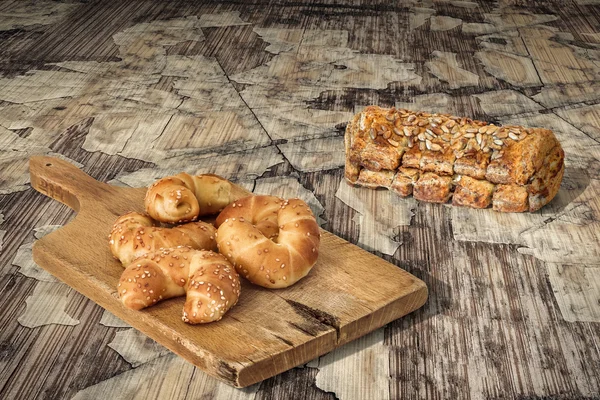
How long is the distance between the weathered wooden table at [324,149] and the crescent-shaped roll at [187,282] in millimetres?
119

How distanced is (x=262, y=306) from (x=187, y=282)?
150 mm

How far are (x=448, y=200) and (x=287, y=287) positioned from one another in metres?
0.66

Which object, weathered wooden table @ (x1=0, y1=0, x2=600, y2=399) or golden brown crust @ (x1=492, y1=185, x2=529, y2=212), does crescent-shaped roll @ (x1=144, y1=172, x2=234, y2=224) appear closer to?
weathered wooden table @ (x1=0, y1=0, x2=600, y2=399)

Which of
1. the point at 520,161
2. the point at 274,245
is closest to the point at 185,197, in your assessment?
the point at 274,245

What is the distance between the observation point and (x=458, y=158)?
210 centimetres

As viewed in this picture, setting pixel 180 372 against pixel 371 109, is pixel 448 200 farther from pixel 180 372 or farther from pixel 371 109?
pixel 180 372

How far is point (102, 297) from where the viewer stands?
1.70m

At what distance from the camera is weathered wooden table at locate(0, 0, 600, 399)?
5.32 feet

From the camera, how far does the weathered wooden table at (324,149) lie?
1621 millimetres

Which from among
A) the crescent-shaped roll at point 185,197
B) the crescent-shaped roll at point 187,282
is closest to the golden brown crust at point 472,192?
the crescent-shaped roll at point 185,197

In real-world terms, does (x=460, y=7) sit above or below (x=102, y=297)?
below

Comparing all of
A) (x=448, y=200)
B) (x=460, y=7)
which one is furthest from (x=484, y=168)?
(x=460, y=7)

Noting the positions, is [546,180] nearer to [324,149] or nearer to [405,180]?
[405,180]

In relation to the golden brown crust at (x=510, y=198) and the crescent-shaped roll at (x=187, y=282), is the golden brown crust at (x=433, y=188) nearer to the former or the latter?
the golden brown crust at (x=510, y=198)
